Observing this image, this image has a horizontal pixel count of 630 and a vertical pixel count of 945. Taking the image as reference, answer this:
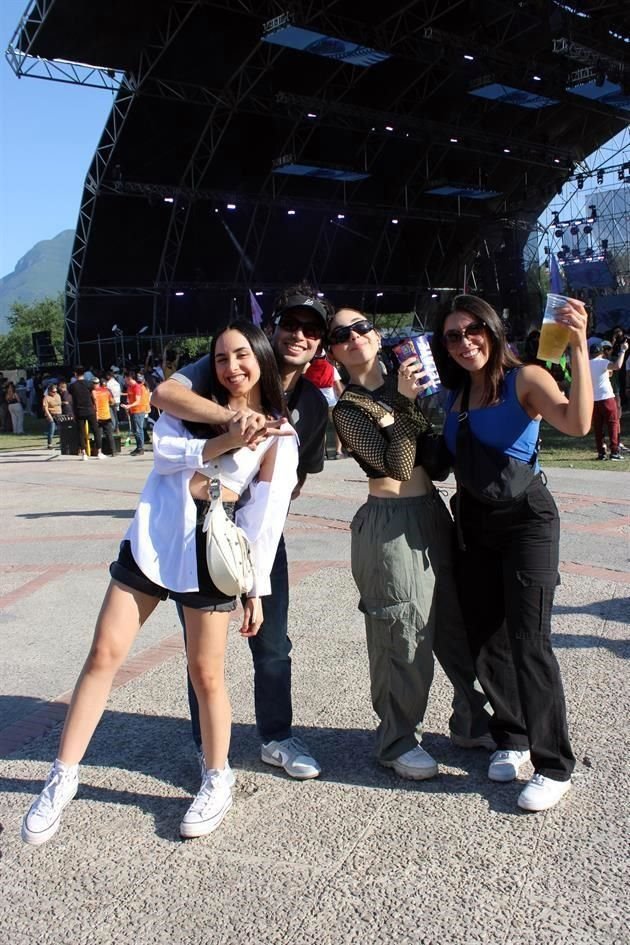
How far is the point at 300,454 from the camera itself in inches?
119

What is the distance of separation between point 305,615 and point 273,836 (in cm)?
240

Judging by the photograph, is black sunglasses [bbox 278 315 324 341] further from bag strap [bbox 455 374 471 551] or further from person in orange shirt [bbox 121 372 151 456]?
person in orange shirt [bbox 121 372 151 456]

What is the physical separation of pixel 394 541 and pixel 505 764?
91 cm

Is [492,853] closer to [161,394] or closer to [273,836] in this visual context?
[273,836]

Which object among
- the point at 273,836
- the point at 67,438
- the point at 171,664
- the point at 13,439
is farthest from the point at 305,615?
the point at 13,439

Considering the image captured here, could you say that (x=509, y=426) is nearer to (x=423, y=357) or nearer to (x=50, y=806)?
(x=423, y=357)

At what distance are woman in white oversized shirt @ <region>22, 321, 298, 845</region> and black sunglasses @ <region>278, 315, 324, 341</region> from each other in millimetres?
247

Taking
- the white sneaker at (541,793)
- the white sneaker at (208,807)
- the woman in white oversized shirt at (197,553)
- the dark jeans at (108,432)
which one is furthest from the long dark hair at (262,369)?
the dark jeans at (108,432)

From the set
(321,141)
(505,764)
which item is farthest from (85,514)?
(321,141)

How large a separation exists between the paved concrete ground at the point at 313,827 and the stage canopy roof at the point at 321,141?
21483mm

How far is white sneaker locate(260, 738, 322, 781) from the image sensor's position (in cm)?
304

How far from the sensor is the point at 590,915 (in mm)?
2207

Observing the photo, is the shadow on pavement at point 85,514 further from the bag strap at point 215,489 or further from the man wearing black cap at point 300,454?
the bag strap at point 215,489

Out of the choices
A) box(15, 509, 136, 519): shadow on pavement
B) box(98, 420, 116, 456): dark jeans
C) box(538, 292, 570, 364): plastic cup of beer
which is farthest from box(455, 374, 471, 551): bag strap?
box(98, 420, 116, 456): dark jeans
